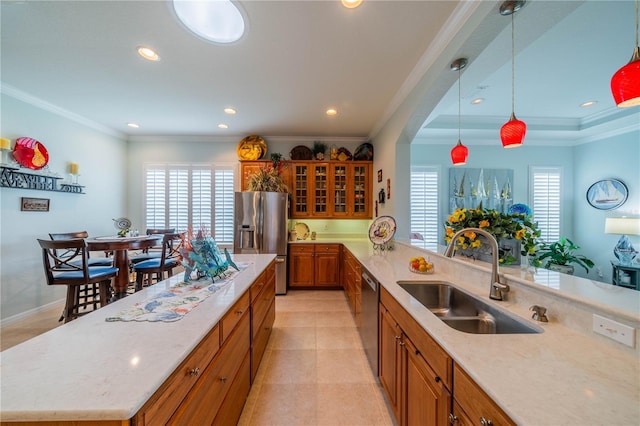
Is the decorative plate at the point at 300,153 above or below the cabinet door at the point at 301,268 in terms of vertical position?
above

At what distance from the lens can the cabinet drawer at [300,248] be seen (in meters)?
4.32

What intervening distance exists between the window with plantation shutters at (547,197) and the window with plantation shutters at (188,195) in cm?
619

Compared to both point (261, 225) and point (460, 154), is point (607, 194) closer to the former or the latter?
point (460, 154)

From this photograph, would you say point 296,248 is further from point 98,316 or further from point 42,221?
point 42,221

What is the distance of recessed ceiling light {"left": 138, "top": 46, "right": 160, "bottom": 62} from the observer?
2213mm

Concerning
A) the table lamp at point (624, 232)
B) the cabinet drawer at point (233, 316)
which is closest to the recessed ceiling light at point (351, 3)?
the cabinet drawer at point (233, 316)

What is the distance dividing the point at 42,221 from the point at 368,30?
4.81m

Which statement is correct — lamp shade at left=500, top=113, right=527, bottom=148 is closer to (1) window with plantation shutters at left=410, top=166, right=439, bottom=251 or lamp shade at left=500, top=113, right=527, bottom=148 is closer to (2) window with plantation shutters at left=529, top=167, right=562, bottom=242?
(1) window with plantation shutters at left=410, top=166, right=439, bottom=251

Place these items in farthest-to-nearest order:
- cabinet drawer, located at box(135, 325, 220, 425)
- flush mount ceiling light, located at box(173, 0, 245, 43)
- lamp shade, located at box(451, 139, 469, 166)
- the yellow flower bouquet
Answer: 1. lamp shade, located at box(451, 139, 469, 166)
2. flush mount ceiling light, located at box(173, 0, 245, 43)
3. the yellow flower bouquet
4. cabinet drawer, located at box(135, 325, 220, 425)

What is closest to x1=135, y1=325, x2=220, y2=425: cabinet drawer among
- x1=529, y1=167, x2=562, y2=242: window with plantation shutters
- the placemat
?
the placemat

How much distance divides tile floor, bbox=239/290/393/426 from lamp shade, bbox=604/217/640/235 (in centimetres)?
447

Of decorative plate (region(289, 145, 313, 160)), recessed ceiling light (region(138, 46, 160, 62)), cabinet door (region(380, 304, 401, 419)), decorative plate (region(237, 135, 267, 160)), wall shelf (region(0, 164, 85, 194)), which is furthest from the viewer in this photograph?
decorative plate (region(289, 145, 313, 160))

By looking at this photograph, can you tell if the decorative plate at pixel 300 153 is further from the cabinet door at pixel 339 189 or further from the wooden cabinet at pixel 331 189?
the cabinet door at pixel 339 189

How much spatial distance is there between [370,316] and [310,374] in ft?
2.42
